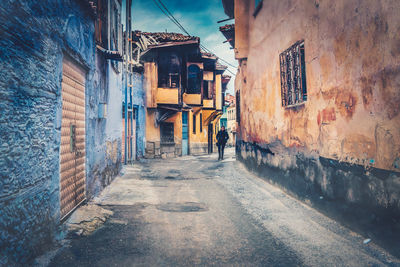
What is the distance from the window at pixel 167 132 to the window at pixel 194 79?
3.22 meters

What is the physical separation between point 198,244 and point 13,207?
2.07 meters

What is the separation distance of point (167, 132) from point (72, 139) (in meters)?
13.2

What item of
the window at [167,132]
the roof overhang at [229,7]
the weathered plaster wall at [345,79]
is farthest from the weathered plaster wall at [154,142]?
the weathered plaster wall at [345,79]

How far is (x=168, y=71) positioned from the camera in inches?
686

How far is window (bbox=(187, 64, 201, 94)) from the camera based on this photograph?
1980 cm

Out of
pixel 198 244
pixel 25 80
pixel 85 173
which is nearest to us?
pixel 25 80

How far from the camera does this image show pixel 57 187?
3.77 metres

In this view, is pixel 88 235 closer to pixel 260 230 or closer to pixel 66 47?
pixel 260 230

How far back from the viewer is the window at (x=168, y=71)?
1731 cm

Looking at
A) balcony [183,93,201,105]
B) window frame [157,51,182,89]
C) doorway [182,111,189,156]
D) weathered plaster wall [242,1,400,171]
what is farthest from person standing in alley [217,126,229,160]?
weathered plaster wall [242,1,400,171]

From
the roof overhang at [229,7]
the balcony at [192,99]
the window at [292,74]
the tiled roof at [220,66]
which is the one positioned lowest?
the window at [292,74]

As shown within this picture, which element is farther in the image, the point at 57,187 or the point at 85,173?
the point at 85,173

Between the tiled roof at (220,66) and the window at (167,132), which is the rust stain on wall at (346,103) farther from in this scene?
the tiled roof at (220,66)

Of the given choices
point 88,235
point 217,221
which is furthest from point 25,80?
point 217,221
